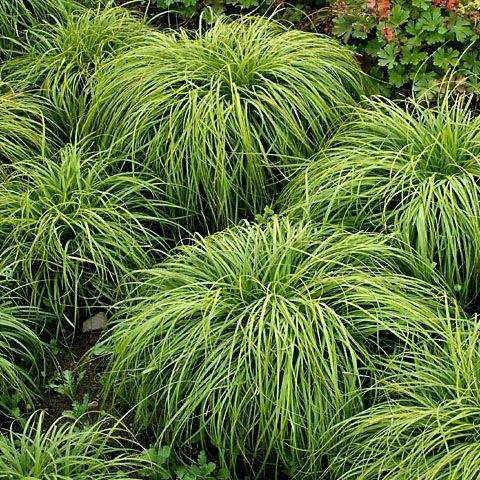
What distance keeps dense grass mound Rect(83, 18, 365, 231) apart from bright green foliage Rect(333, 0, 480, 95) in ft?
0.57

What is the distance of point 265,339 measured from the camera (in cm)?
307

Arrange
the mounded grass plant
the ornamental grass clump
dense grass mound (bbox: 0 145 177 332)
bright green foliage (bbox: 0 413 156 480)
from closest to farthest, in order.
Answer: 1. bright green foliage (bbox: 0 413 156 480)
2. the mounded grass plant
3. dense grass mound (bbox: 0 145 177 332)
4. the ornamental grass clump

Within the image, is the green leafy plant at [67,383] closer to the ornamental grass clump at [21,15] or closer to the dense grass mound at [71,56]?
the dense grass mound at [71,56]

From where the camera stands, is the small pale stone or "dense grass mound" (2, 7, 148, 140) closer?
the small pale stone

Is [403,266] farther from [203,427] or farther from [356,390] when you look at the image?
[203,427]

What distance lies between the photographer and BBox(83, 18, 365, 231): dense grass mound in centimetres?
400

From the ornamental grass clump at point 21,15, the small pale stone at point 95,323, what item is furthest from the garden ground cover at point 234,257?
the ornamental grass clump at point 21,15

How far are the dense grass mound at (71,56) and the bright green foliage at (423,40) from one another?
1.16 m

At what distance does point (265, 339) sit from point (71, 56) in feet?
7.30

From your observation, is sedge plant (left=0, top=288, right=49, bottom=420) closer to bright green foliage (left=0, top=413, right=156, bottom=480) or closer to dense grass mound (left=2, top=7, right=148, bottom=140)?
bright green foliage (left=0, top=413, right=156, bottom=480)

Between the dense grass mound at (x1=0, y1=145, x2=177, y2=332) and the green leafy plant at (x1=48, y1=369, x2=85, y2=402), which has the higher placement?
the dense grass mound at (x1=0, y1=145, x2=177, y2=332)

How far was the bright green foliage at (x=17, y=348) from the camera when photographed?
3.42 metres

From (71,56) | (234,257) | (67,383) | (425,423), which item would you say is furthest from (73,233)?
(425,423)

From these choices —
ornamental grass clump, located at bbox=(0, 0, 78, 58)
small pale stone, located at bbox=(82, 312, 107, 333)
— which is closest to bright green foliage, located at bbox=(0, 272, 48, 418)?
small pale stone, located at bbox=(82, 312, 107, 333)
